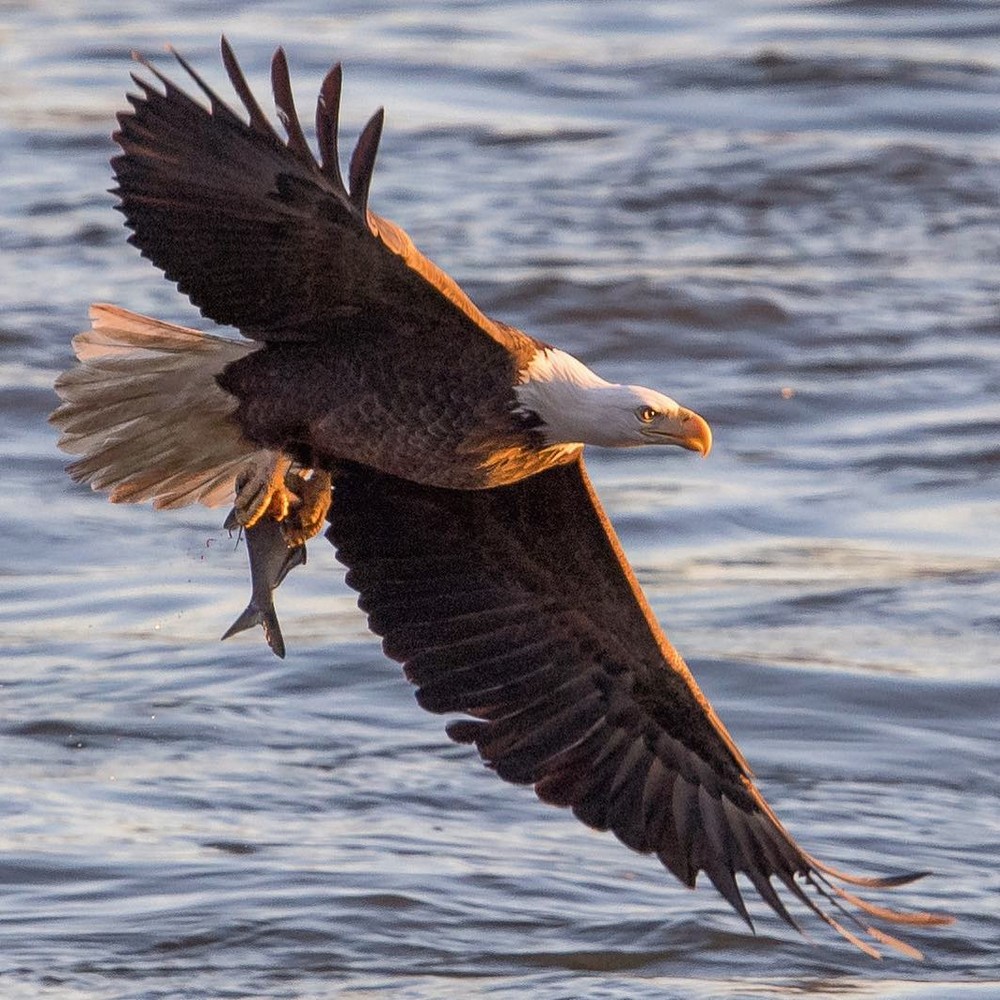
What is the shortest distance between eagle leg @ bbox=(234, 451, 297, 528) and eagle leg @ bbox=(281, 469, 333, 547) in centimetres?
10

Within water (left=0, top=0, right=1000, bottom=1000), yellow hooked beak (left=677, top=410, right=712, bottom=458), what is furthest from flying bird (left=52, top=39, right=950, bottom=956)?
water (left=0, top=0, right=1000, bottom=1000)

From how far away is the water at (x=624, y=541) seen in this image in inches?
246

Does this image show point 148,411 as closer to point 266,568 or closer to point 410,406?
point 266,568

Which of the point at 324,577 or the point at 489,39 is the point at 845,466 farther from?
the point at 489,39

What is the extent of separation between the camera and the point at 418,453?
211 inches

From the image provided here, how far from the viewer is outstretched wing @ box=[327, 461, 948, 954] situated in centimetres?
589

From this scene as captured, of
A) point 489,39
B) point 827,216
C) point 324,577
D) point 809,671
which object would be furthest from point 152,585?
point 489,39

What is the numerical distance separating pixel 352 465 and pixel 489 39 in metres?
10.9

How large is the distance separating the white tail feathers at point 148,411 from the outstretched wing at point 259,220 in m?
0.44

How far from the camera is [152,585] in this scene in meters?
8.52

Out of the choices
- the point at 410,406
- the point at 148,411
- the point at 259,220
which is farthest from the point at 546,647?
Result: the point at 259,220

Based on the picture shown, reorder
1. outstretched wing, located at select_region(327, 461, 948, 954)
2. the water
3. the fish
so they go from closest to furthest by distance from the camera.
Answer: outstretched wing, located at select_region(327, 461, 948, 954) < the fish < the water

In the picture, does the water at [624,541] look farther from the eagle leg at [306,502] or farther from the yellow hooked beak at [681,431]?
the yellow hooked beak at [681,431]

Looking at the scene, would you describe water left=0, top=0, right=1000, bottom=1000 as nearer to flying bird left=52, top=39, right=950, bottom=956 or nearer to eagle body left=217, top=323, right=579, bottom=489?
flying bird left=52, top=39, right=950, bottom=956
